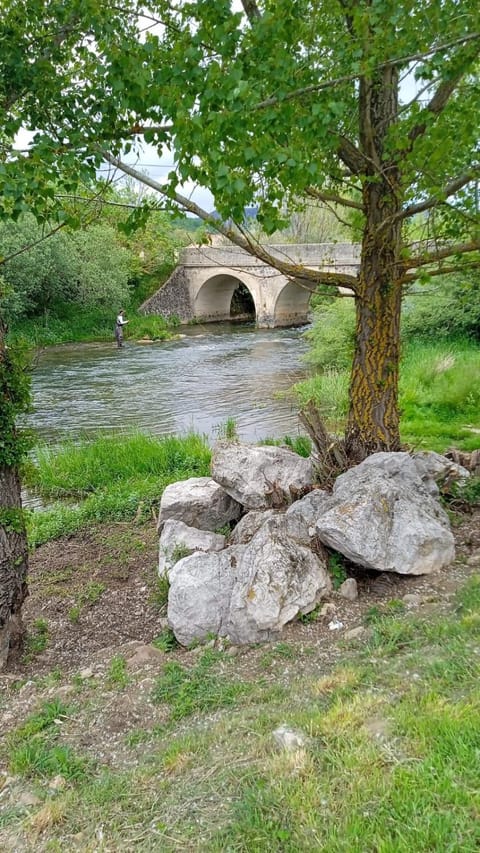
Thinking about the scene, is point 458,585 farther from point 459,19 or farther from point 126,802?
point 459,19

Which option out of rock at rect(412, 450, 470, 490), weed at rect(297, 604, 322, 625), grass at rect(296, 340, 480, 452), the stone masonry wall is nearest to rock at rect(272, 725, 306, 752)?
weed at rect(297, 604, 322, 625)

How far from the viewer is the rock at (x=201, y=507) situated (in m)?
4.96

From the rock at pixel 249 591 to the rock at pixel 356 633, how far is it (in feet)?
0.96

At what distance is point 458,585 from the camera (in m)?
3.34

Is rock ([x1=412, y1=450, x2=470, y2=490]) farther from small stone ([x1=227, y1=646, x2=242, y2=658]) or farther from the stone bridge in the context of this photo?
the stone bridge

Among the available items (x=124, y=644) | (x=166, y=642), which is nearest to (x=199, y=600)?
(x=166, y=642)

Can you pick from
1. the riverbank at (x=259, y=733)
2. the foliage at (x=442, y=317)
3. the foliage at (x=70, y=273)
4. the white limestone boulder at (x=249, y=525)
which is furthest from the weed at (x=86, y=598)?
the foliage at (x=70, y=273)

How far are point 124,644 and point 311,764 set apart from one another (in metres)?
1.80

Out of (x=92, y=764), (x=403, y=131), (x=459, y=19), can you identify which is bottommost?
(x=92, y=764)

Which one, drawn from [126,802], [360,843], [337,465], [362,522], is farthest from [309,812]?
[337,465]

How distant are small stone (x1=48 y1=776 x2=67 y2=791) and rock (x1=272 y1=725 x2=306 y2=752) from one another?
85 centimetres

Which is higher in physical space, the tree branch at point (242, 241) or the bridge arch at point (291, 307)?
the tree branch at point (242, 241)

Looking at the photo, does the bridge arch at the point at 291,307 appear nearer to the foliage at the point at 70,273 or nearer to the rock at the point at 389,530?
the foliage at the point at 70,273

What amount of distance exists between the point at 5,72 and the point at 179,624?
3.18 m
